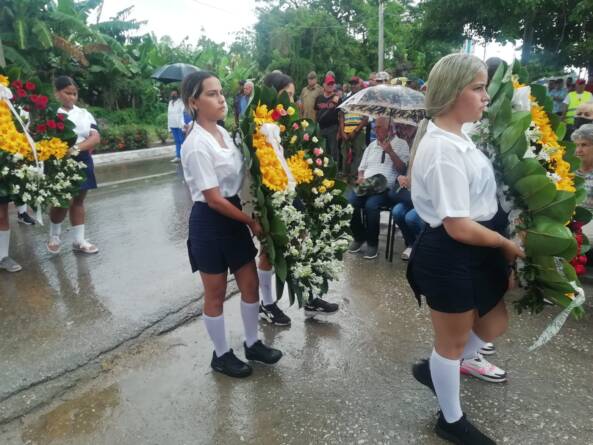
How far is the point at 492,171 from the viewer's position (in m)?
2.09

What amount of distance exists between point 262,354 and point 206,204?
3.46ft

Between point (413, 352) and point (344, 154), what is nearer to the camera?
point (413, 352)

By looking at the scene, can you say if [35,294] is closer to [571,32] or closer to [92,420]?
[92,420]

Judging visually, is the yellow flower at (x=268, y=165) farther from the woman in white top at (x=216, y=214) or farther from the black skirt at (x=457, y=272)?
the black skirt at (x=457, y=272)

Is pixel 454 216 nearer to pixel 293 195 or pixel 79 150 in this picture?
pixel 293 195

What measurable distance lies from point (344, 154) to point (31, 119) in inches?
216

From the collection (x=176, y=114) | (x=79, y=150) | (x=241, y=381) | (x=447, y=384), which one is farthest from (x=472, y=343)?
(x=176, y=114)

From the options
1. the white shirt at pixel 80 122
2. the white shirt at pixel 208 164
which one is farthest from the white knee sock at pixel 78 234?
the white shirt at pixel 208 164

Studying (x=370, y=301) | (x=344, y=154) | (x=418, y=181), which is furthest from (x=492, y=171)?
(x=344, y=154)

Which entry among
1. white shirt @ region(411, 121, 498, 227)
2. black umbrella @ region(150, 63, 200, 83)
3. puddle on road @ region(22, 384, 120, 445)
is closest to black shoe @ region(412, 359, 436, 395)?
white shirt @ region(411, 121, 498, 227)

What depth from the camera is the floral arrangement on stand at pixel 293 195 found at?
2.72 metres

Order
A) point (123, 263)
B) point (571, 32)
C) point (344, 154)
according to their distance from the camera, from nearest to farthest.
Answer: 1. point (123, 263)
2. point (344, 154)
3. point (571, 32)

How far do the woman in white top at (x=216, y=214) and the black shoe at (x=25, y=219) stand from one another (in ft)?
14.9

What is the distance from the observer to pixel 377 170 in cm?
510
